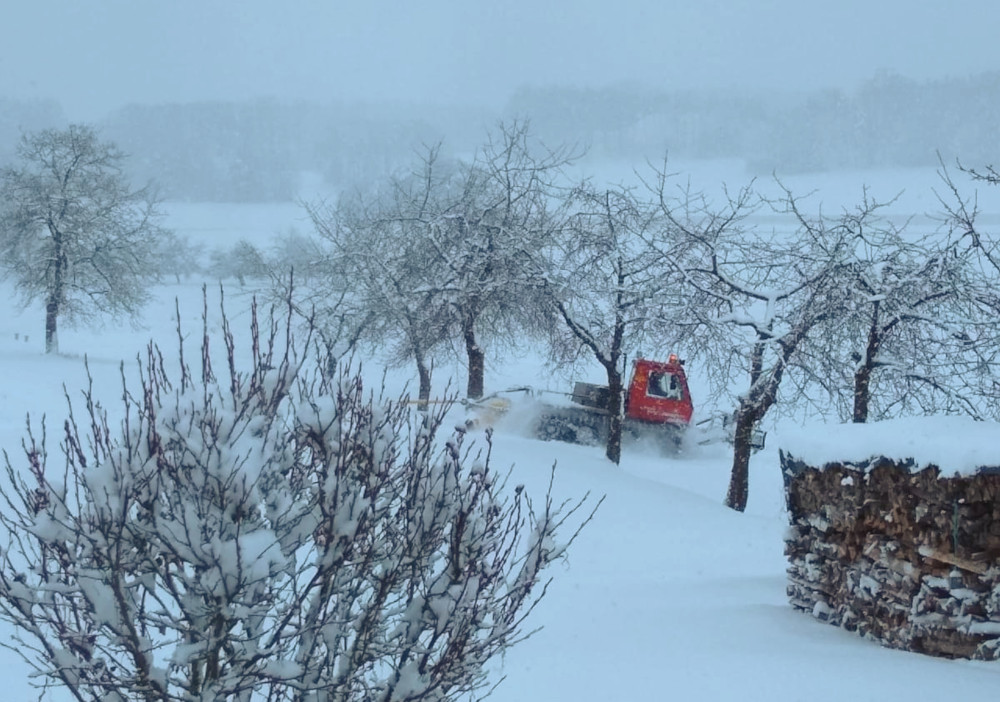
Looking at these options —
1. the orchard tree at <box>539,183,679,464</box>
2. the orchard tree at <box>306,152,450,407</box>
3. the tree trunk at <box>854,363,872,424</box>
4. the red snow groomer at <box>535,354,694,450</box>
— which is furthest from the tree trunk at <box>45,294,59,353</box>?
the tree trunk at <box>854,363,872,424</box>

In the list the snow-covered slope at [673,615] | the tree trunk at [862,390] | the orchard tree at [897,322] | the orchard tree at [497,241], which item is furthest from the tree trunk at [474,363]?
the tree trunk at [862,390]

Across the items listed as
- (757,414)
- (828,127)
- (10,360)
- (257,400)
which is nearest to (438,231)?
(757,414)

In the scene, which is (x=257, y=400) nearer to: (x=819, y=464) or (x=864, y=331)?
(x=819, y=464)

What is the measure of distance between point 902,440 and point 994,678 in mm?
1735

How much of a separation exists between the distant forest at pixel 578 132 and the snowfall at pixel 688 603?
2243 inches

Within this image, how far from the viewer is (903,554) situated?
6.54m

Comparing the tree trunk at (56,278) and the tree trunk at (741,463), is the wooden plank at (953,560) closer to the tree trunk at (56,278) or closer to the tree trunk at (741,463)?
the tree trunk at (741,463)

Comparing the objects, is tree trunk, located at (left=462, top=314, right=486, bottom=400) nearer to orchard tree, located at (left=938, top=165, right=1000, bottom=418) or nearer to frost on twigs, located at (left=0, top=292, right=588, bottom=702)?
orchard tree, located at (left=938, top=165, right=1000, bottom=418)

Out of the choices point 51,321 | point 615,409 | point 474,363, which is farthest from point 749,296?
point 51,321

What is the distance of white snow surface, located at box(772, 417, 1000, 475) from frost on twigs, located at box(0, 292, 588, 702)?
3.51 metres

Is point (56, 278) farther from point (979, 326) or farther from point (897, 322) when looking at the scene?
point (979, 326)

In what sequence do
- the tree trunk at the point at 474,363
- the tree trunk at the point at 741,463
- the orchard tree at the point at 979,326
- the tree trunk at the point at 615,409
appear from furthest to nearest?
the tree trunk at the point at 474,363
the tree trunk at the point at 615,409
the tree trunk at the point at 741,463
the orchard tree at the point at 979,326

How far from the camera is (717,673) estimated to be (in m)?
6.02

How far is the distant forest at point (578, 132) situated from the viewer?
7719cm
